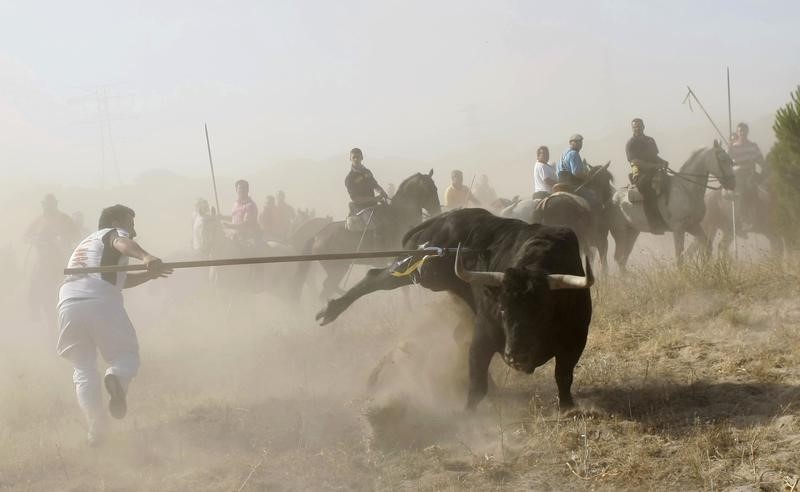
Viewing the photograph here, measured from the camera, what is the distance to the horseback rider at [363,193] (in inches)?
559

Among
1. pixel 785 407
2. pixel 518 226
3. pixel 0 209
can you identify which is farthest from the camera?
pixel 0 209

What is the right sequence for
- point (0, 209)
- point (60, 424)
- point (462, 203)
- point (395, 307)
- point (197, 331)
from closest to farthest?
point (60, 424) → point (395, 307) → point (197, 331) → point (462, 203) → point (0, 209)

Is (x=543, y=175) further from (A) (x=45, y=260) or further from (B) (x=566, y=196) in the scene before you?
(A) (x=45, y=260)

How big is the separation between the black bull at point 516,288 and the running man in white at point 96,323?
2676 mm

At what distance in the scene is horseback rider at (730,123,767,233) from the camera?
1598 centimetres

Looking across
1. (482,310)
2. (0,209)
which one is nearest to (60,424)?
(482,310)

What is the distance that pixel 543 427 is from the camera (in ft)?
23.4

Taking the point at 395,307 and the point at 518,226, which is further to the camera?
the point at 395,307

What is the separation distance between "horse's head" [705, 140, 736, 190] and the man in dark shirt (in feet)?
17.6

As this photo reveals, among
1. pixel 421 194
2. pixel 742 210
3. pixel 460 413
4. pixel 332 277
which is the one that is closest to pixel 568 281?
pixel 460 413

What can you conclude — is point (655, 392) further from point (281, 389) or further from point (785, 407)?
point (281, 389)

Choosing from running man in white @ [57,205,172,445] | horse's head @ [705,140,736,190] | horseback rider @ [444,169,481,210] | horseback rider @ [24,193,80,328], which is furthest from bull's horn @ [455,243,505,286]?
horseback rider @ [24,193,80,328]

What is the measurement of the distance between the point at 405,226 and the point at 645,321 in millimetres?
5266

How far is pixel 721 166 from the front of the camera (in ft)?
47.8
